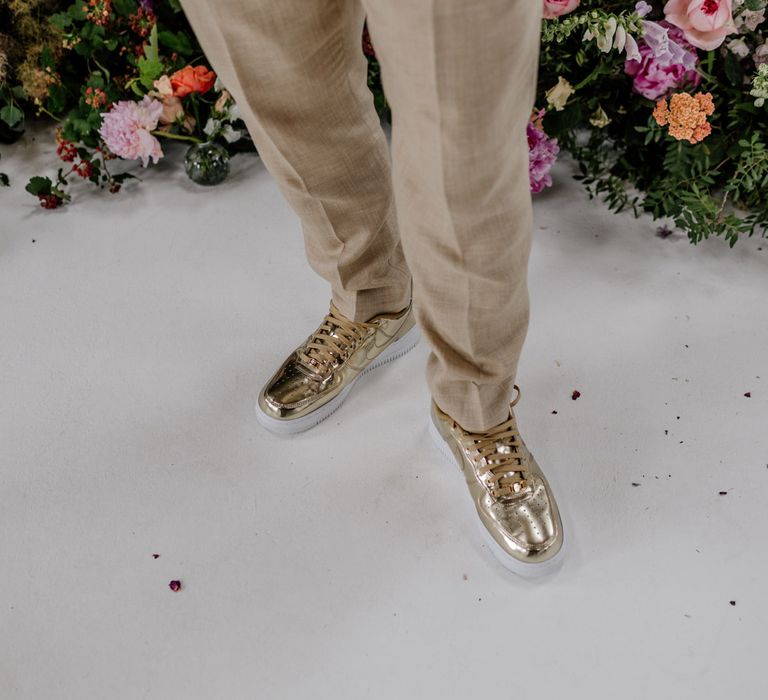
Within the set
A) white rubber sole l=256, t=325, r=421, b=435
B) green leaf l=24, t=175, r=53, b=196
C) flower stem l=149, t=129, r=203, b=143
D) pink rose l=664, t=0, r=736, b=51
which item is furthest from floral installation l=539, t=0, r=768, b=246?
green leaf l=24, t=175, r=53, b=196

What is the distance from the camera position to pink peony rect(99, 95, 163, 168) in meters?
1.44

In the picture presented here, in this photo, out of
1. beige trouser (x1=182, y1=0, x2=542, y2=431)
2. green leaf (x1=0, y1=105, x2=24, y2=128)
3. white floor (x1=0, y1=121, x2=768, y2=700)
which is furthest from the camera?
green leaf (x1=0, y1=105, x2=24, y2=128)

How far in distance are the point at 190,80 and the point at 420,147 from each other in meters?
0.96

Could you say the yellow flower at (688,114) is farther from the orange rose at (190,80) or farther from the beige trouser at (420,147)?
the orange rose at (190,80)

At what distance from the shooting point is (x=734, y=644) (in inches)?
36.2

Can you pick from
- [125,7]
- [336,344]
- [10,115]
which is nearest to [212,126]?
[125,7]

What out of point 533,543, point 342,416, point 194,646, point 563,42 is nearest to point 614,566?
point 533,543

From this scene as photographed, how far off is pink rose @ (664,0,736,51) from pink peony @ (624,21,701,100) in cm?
3

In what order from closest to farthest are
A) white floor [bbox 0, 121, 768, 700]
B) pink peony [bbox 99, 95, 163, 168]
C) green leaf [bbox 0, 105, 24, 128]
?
white floor [bbox 0, 121, 768, 700], pink peony [bbox 99, 95, 163, 168], green leaf [bbox 0, 105, 24, 128]

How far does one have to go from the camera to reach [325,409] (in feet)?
3.81

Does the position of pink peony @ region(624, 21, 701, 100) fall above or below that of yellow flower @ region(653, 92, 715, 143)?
above

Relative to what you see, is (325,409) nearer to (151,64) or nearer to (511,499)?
(511,499)

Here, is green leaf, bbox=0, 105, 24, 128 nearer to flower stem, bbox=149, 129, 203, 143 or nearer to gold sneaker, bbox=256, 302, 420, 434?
flower stem, bbox=149, 129, 203, 143

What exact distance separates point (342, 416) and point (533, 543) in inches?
14.4
